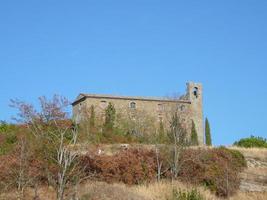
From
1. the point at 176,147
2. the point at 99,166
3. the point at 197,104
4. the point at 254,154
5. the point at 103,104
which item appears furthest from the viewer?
the point at 197,104

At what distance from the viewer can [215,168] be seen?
3142cm

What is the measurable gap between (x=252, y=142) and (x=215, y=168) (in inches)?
646

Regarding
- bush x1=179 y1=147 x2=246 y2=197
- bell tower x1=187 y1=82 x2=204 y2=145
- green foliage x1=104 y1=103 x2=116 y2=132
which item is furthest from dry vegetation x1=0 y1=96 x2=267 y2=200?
bell tower x1=187 y1=82 x2=204 y2=145

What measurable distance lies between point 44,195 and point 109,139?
2032 cm

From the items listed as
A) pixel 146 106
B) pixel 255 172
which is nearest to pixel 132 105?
pixel 146 106

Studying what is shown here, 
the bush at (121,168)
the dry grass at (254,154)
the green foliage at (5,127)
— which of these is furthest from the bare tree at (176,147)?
the green foliage at (5,127)

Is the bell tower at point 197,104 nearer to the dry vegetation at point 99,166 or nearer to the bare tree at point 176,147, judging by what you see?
the dry vegetation at point 99,166

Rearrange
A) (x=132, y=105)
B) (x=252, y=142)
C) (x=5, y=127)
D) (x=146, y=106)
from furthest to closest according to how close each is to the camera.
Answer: (x=146, y=106) → (x=132, y=105) → (x=252, y=142) → (x=5, y=127)

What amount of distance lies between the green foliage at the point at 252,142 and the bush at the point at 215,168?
11717 millimetres

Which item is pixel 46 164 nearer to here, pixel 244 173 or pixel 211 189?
pixel 211 189

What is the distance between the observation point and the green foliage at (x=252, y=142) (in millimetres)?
46375

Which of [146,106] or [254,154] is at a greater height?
[146,106]

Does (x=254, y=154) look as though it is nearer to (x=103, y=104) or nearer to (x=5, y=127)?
(x=5, y=127)

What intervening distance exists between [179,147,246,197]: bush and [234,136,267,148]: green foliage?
11717mm
